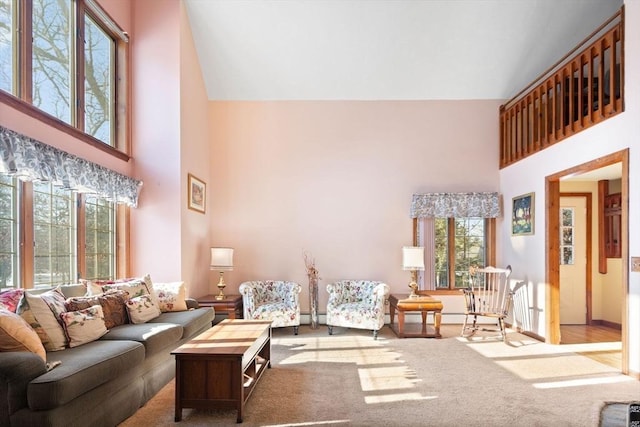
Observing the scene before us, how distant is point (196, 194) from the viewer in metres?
6.08

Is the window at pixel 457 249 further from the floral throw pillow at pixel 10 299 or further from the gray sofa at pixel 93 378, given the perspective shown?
the floral throw pillow at pixel 10 299

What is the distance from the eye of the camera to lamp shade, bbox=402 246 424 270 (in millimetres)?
6168

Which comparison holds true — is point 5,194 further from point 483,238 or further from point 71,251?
→ point 483,238

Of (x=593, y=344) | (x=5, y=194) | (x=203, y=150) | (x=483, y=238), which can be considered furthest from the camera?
(x=483, y=238)

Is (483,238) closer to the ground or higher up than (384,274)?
higher up

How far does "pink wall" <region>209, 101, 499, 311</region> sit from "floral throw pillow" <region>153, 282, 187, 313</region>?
6.20 feet

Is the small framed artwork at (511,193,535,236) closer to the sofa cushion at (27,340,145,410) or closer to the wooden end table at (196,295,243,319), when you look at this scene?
the wooden end table at (196,295,243,319)

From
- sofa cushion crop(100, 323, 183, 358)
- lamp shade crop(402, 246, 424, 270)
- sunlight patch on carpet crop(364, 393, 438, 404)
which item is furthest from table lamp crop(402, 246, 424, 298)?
sofa cushion crop(100, 323, 183, 358)

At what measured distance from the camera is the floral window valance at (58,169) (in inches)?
125

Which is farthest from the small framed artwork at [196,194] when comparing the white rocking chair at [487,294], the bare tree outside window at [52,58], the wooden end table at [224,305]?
the white rocking chair at [487,294]

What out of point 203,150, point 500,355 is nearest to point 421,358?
point 500,355

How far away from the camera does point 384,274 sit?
6.78 meters

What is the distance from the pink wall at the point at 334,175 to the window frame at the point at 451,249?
0.16 meters

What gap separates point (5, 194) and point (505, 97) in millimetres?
6505
